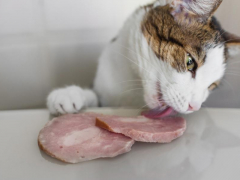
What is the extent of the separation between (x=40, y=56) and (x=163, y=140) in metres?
1.09

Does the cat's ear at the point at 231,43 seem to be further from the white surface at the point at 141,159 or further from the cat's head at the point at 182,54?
the white surface at the point at 141,159

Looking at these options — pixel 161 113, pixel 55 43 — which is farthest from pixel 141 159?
pixel 55 43

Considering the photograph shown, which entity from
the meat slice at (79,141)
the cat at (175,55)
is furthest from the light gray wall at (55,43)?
the meat slice at (79,141)

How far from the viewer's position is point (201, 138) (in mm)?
903

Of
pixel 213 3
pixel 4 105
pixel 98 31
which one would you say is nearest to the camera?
pixel 213 3

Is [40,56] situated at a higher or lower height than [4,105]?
higher

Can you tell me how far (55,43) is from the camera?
1682mm

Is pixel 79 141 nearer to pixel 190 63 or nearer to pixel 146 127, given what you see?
pixel 146 127

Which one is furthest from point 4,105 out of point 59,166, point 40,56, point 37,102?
point 59,166

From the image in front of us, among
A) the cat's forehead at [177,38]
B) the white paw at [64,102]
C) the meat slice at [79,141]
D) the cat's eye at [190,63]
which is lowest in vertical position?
the meat slice at [79,141]

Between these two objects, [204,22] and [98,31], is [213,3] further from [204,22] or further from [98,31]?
[98,31]

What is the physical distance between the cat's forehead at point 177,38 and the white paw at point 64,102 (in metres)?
0.35

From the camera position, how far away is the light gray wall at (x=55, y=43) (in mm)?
1526

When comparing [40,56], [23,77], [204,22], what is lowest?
[23,77]
